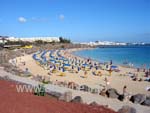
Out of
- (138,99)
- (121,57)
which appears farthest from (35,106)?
(121,57)

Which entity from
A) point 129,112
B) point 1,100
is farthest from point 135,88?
point 1,100

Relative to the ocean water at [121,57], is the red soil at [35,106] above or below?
above

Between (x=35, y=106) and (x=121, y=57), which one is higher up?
(x=35, y=106)

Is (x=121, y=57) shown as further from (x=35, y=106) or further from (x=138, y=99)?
(x=35, y=106)

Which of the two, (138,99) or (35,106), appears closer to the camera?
(35,106)

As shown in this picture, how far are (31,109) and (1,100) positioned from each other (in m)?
1.40

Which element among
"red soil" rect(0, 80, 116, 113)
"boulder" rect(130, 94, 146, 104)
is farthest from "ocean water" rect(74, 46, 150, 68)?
"red soil" rect(0, 80, 116, 113)

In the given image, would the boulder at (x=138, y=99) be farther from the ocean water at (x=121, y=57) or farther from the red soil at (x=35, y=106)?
the ocean water at (x=121, y=57)

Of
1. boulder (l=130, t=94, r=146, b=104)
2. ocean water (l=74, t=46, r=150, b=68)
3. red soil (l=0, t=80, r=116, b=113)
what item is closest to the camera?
red soil (l=0, t=80, r=116, b=113)

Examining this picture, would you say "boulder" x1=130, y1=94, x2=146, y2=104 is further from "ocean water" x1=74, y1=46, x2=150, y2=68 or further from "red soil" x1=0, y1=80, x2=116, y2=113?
"ocean water" x1=74, y1=46, x2=150, y2=68

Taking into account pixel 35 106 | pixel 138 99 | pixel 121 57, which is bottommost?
pixel 121 57

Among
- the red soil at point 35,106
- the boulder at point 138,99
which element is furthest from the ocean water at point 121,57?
the red soil at point 35,106

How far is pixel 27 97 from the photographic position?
393 inches

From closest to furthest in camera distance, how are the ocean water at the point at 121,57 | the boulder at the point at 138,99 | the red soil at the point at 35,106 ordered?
the red soil at the point at 35,106, the boulder at the point at 138,99, the ocean water at the point at 121,57
